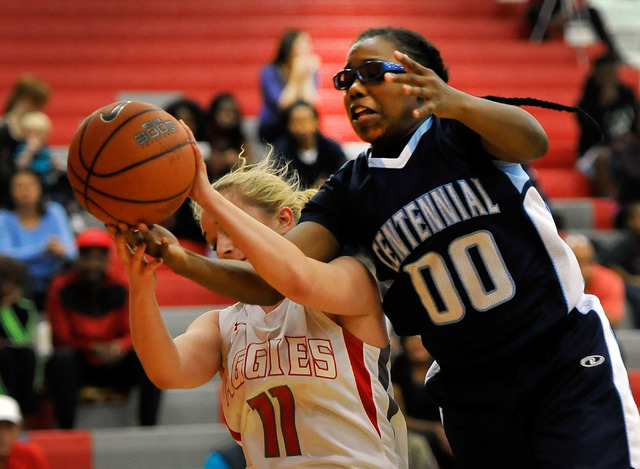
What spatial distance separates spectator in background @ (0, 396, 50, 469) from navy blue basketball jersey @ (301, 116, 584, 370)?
10.8 ft

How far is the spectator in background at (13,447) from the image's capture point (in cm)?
549

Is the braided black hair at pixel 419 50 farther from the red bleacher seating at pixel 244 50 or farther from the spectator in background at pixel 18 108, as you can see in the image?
the red bleacher seating at pixel 244 50

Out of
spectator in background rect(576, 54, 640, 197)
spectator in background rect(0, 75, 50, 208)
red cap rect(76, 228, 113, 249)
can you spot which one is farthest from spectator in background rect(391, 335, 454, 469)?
spectator in background rect(576, 54, 640, 197)

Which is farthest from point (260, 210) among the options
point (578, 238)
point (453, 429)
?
point (578, 238)

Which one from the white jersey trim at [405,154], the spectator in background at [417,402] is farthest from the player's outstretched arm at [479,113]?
the spectator in background at [417,402]

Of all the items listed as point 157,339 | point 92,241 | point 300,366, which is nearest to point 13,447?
point 92,241

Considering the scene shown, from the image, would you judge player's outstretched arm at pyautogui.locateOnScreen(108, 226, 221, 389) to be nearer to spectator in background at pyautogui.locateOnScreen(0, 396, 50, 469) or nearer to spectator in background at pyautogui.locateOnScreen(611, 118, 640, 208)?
spectator in background at pyautogui.locateOnScreen(0, 396, 50, 469)

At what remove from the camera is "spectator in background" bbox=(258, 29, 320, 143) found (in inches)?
328

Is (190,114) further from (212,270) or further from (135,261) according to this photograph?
(135,261)

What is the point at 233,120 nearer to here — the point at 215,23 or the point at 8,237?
the point at 8,237

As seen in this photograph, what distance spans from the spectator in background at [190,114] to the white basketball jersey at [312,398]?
5.05 metres

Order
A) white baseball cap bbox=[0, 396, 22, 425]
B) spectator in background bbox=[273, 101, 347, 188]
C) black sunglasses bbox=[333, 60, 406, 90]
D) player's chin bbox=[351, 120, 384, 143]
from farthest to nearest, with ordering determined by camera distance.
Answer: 1. spectator in background bbox=[273, 101, 347, 188]
2. white baseball cap bbox=[0, 396, 22, 425]
3. player's chin bbox=[351, 120, 384, 143]
4. black sunglasses bbox=[333, 60, 406, 90]

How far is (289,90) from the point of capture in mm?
8344

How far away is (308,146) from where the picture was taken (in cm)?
762
